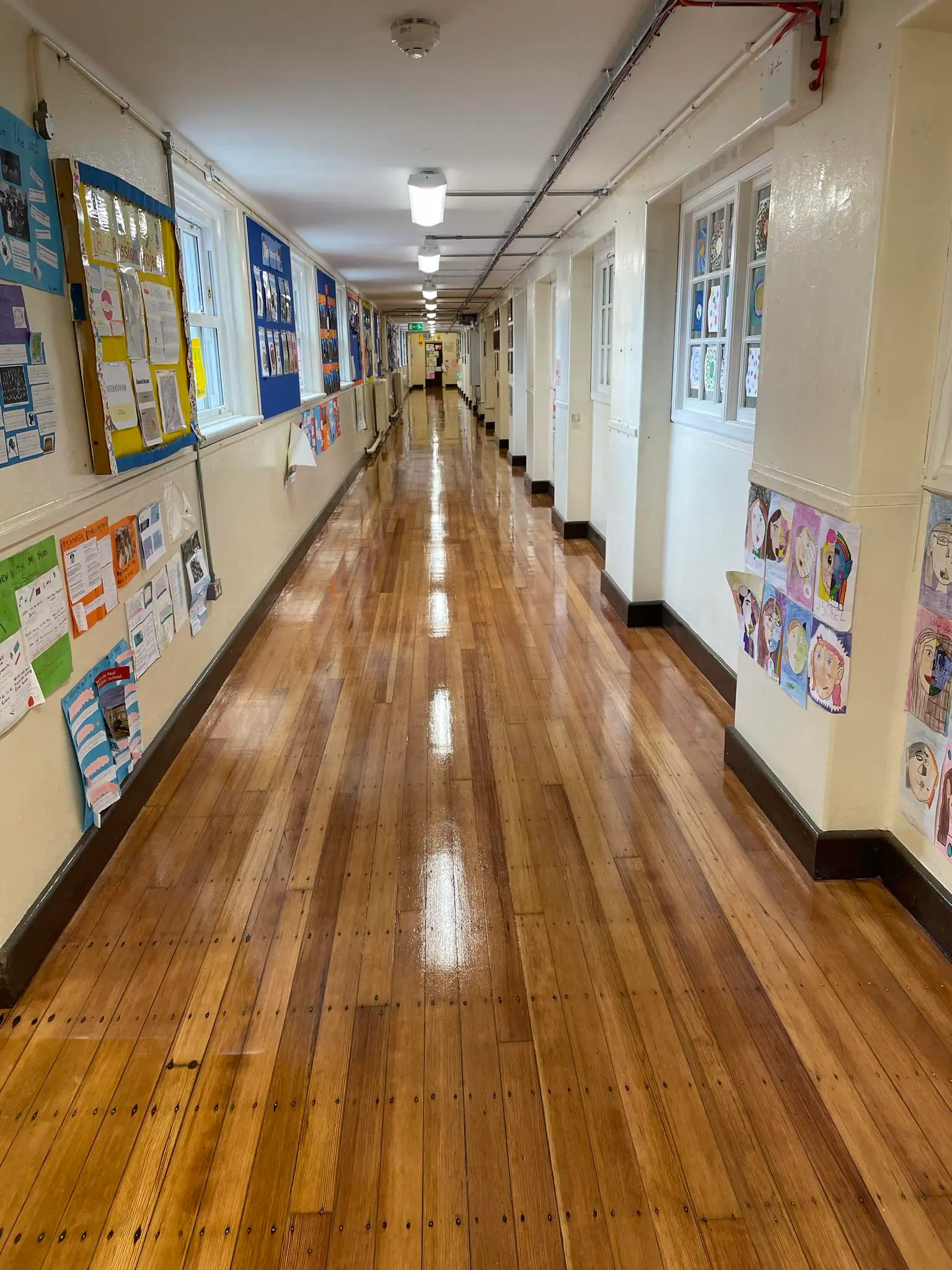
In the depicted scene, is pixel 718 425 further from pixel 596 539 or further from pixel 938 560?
pixel 596 539

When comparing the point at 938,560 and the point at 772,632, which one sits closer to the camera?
the point at 938,560

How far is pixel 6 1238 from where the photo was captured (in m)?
1.64

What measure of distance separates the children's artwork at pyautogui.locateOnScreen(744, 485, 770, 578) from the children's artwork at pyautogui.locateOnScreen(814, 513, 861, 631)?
1.34 feet

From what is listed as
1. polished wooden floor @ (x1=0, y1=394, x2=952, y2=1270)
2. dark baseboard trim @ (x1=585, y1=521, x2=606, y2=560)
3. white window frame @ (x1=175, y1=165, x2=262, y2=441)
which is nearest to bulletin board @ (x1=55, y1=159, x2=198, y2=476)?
white window frame @ (x1=175, y1=165, x2=262, y2=441)

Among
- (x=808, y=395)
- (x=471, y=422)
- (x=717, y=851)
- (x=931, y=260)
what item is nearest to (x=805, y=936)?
(x=717, y=851)

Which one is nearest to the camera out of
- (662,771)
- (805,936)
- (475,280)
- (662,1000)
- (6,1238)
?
(6,1238)

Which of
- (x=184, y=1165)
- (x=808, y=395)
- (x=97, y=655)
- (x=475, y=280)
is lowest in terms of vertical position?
(x=184, y=1165)

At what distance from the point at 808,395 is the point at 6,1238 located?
2.80 m

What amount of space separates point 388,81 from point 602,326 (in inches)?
153

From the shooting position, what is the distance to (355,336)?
11.6 meters

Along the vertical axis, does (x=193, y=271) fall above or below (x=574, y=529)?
above

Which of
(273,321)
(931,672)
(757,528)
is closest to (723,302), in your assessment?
(757,528)

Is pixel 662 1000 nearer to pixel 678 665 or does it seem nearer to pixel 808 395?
pixel 808 395

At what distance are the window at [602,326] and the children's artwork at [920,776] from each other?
14.7 feet
